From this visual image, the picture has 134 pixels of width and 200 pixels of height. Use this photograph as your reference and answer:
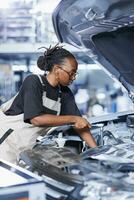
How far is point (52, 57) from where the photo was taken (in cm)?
220

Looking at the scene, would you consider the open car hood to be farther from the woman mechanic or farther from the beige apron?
the beige apron

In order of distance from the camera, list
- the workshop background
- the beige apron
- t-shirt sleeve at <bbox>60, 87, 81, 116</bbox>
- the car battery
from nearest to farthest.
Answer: the car battery, the beige apron, t-shirt sleeve at <bbox>60, 87, 81, 116</bbox>, the workshop background

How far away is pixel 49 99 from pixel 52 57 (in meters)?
0.25

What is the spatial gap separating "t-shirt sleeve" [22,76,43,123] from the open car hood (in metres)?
0.34

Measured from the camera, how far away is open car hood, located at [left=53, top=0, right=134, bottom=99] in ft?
5.42

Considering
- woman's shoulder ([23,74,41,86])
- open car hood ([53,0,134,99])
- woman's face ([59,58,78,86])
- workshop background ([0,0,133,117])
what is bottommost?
workshop background ([0,0,133,117])

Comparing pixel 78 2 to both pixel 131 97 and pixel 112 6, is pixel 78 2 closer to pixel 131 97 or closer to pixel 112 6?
pixel 112 6

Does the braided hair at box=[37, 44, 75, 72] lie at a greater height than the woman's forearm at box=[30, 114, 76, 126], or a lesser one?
greater

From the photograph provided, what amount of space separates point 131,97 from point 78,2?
32.8 inches

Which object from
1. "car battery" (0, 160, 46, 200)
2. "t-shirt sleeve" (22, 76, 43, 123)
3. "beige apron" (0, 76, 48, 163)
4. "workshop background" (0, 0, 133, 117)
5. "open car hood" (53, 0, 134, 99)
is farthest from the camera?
"workshop background" (0, 0, 133, 117)

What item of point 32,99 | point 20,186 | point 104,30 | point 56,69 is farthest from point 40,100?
point 20,186

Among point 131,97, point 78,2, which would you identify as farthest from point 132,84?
point 78,2

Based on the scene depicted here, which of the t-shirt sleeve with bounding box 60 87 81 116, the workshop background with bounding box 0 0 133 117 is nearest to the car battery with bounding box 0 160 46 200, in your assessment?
the t-shirt sleeve with bounding box 60 87 81 116

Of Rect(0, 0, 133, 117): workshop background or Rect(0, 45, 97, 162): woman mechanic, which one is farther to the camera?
Rect(0, 0, 133, 117): workshop background
